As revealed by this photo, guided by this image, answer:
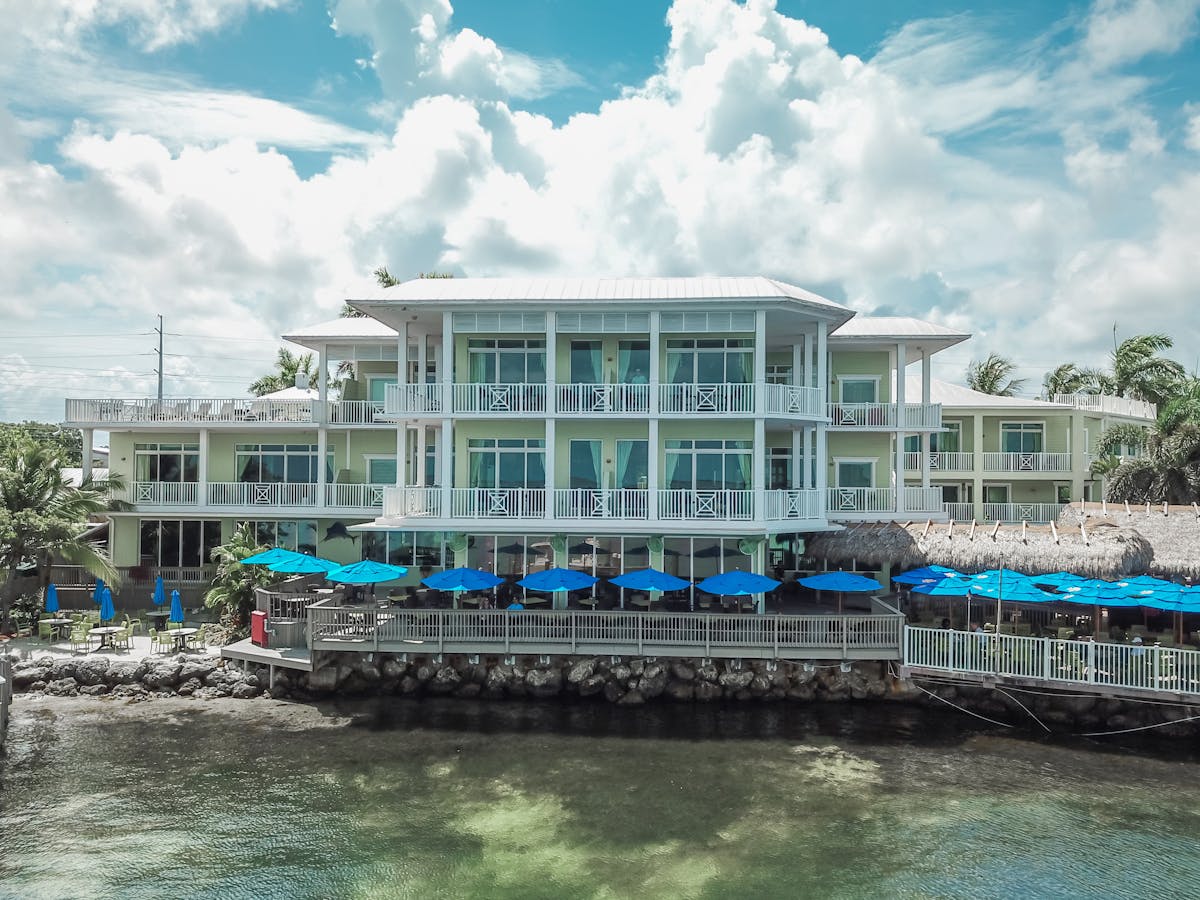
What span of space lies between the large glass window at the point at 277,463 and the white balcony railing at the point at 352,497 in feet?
5.58

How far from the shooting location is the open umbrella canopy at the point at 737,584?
66.4 feet

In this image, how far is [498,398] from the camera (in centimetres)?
2344

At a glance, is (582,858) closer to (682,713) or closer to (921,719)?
(682,713)

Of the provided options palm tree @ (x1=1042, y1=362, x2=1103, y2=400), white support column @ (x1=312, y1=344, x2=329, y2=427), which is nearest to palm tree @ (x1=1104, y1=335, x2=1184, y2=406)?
palm tree @ (x1=1042, y1=362, x2=1103, y2=400)

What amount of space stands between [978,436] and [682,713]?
20.6 m

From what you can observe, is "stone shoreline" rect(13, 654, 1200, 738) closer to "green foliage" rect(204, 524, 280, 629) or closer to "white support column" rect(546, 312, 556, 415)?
"green foliage" rect(204, 524, 280, 629)

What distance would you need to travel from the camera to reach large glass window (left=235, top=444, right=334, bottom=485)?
29884mm

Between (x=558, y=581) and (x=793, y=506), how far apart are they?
7335mm

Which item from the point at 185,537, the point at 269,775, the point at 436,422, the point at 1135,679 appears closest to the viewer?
the point at 269,775

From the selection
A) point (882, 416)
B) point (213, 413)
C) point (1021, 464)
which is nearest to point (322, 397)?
point (213, 413)

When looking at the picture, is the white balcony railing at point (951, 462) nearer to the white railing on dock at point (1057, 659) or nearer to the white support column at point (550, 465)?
the white railing on dock at point (1057, 659)

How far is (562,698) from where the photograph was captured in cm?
2173

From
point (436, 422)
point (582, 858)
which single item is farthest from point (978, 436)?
point (582, 858)

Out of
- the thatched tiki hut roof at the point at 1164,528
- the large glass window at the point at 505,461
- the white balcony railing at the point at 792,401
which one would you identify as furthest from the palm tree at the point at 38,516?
the thatched tiki hut roof at the point at 1164,528
